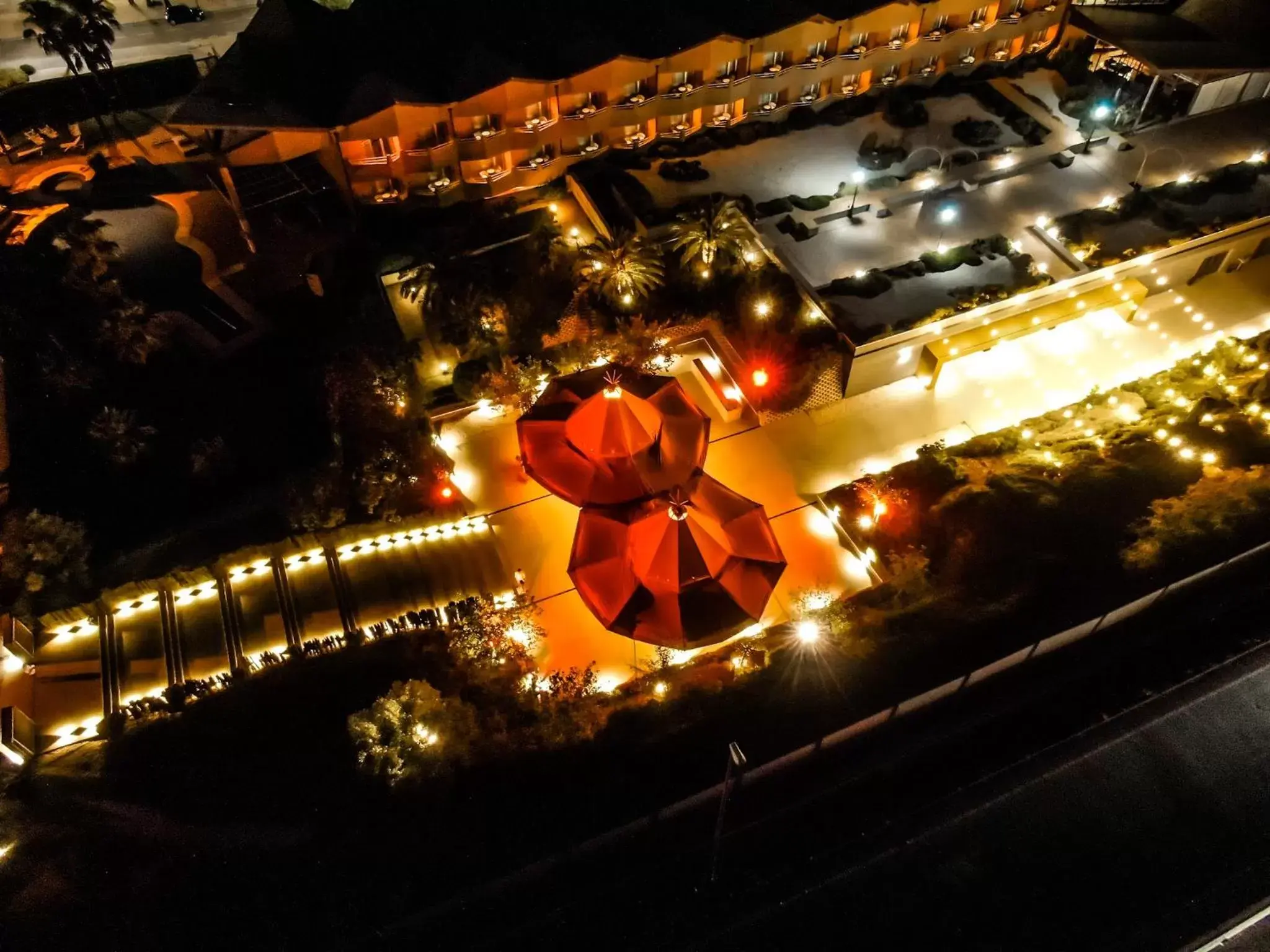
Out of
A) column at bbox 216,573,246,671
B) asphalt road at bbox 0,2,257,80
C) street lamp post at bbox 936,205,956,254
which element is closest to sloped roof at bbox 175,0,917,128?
street lamp post at bbox 936,205,956,254

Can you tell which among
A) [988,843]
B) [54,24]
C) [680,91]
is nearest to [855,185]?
[680,91]

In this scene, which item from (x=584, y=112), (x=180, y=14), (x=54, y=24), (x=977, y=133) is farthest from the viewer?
(x=180, y=14)

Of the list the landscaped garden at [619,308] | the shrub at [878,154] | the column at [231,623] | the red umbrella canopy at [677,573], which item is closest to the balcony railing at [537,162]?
the landscaped garden at [619,308]

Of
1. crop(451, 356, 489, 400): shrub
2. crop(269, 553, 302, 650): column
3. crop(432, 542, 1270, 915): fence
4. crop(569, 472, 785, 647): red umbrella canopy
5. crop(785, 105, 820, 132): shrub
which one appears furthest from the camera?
crop(785, 105, 820, 132): shrub

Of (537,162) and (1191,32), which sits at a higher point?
(537,162)

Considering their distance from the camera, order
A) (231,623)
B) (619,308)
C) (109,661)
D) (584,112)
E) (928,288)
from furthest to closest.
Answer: (584,112), (619,308), (928,288), (231,623), (109,661)

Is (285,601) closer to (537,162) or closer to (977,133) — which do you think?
(537,162)

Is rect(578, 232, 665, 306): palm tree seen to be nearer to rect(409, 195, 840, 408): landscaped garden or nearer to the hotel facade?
rect(409, 195, 840, 408): landscaped garden
